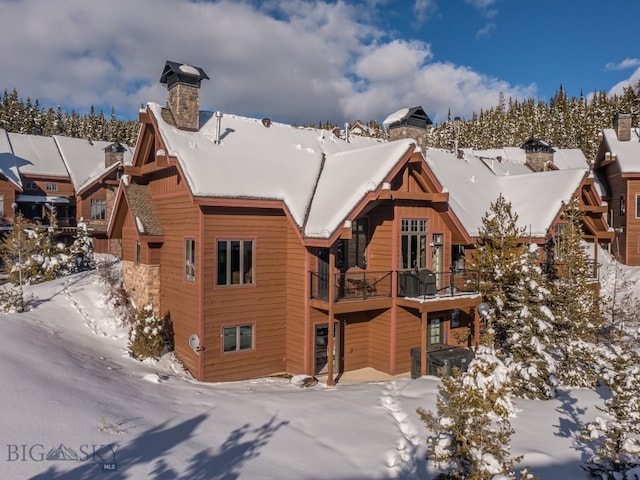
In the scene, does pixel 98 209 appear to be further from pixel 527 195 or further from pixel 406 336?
pixel 527 195

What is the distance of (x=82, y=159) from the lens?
47031mm

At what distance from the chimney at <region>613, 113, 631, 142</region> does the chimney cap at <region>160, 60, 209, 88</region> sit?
34865 mm

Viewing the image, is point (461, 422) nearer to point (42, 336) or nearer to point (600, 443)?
point (600, 443)

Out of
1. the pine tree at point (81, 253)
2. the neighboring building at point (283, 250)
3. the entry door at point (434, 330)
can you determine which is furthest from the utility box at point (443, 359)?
the pine tree at point (81, 253)

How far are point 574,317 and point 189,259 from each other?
46.0 feet

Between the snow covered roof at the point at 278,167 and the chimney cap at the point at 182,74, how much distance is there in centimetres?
132

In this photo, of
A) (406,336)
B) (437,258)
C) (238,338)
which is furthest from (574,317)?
(238,338)

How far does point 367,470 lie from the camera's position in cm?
872

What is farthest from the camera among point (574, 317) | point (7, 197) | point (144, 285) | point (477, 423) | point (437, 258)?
point (7, 197)

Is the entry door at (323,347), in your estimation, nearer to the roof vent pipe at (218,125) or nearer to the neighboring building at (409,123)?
the roof vent pipe at (218,125)

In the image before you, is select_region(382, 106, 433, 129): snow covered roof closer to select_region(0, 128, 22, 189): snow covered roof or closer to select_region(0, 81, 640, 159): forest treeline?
select_region(0, 128, 22, 189): snow covered roof

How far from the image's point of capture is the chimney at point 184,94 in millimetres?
17625

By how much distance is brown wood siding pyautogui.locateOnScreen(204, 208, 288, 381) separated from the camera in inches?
605

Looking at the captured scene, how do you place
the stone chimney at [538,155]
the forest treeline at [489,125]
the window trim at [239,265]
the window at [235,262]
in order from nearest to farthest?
the window trim at [239,265] < the window at [235,262] < the stone chimney at [538,155] < the forest treeline at [489,125]
